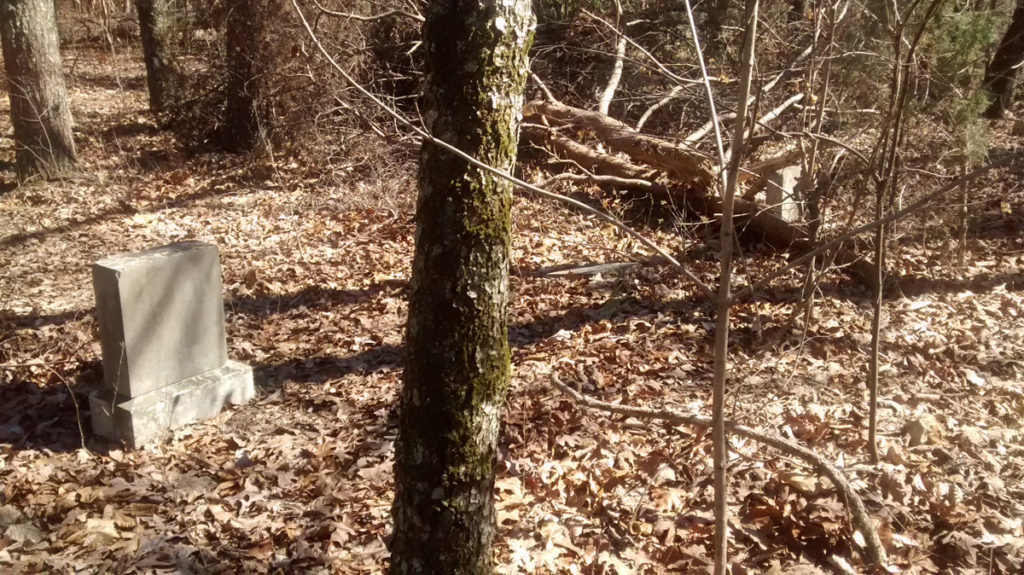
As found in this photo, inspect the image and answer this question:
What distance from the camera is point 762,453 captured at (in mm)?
4566

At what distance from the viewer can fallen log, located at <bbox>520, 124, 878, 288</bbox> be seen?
25.1 feet

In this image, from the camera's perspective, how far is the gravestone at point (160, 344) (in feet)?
16.7

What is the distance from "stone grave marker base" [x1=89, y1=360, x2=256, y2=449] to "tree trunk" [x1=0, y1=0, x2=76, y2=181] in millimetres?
6330

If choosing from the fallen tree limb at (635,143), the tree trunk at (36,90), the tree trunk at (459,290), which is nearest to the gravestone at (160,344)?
the tree trunk at (459,290)

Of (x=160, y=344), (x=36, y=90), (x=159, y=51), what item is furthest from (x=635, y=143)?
(x=159, y=51)

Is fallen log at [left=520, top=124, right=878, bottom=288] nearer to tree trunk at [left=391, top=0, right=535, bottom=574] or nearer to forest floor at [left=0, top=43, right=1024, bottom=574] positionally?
forest floor at [left=0, top=43, right=1024, bottom=574]

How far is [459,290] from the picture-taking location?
285 centimetres

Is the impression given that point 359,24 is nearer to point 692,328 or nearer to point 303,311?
point 303,311

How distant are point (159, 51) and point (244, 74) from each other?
273cm

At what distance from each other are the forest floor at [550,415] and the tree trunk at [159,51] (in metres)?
4.64

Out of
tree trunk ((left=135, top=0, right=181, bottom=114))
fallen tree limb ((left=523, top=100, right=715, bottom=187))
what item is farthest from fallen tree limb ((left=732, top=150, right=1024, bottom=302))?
tree trunk ((left=135, top=0, right=181, bottom=114))

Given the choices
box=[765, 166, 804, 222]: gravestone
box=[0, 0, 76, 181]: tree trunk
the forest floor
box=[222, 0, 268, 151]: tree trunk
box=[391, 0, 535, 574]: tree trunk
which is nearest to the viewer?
box=[391, 0, 535, 574]: tree trunk

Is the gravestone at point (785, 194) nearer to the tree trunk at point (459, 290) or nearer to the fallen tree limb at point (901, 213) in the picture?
the fallen tree limb at point (901, 213)

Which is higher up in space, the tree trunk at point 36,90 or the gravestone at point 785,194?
the tree trunk at point 36,90
